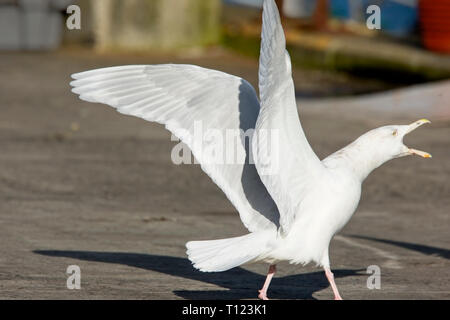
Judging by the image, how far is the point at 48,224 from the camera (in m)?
7.74

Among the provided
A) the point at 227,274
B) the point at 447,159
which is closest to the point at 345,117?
the point at 447,159

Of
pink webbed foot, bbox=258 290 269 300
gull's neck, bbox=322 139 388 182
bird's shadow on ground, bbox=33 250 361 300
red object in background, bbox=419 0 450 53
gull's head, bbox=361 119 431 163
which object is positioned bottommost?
bird's shadow on ground, bbox=33 250 361 300

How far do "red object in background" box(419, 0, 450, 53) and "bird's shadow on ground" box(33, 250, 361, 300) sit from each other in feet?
33.3

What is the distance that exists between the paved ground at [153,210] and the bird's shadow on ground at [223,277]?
13 mm

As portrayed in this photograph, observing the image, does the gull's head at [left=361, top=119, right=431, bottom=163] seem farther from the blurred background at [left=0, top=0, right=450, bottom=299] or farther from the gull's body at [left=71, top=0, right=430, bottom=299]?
the blurred background at [left=0, top=0, right=450, bottom=299]

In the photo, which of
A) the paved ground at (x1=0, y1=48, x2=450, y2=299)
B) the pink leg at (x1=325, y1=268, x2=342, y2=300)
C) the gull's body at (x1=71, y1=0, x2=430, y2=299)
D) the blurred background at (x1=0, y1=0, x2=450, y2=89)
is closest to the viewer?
the gull's body at (x1=71, y1=0, x2=430, y2=299)

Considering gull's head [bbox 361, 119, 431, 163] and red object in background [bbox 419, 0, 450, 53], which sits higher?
red object in background [bbox 419, 0, 450, 53]

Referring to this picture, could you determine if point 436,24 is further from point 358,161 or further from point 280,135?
point 280,135

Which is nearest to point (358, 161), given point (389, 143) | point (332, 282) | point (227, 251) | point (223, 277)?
point (389, 143)

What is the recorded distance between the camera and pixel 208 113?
19.3 ft

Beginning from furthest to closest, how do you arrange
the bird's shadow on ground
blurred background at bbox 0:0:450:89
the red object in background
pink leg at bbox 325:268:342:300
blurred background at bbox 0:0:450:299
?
blurred background at bbox 0:0:450:89
the red object in background
blurred background at bbox 0:0:450:299
the bird's shadow on ground
pink leg at bbox 325:268:342:300

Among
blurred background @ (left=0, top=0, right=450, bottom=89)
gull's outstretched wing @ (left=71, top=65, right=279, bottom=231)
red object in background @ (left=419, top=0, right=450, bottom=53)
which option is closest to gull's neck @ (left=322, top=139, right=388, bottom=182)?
gull's outstretched wing @ (left=71, top=65, right=279, bottom=231)

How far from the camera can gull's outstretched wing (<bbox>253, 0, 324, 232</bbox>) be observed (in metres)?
5.19

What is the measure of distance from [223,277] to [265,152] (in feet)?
4.47
